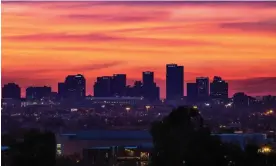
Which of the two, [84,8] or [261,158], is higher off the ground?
[84,8]

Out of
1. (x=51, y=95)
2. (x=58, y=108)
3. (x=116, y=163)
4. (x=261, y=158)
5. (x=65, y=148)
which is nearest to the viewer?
(x=261, y=158)

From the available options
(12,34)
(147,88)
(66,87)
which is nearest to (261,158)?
(12,34)

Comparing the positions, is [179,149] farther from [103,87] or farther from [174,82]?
[103,87]

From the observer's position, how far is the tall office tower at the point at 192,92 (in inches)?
650

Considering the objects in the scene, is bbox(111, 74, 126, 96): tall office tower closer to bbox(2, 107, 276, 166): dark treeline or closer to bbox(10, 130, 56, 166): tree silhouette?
bbox(10, 130, 56, 166): tree silhouette

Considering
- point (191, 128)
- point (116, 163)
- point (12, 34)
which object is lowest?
point (116, 163)

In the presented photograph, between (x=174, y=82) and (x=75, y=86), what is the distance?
4.54m

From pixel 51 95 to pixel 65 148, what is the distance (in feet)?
15.1

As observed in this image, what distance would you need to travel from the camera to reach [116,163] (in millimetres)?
12148

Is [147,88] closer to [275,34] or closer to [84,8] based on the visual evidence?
[275,34]

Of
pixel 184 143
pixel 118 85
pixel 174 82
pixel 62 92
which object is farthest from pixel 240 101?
pixel 184 143

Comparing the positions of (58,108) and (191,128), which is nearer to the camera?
(191,128)

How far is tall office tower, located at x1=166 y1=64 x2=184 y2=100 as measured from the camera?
14.7m

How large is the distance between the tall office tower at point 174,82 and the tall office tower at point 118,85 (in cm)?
191
